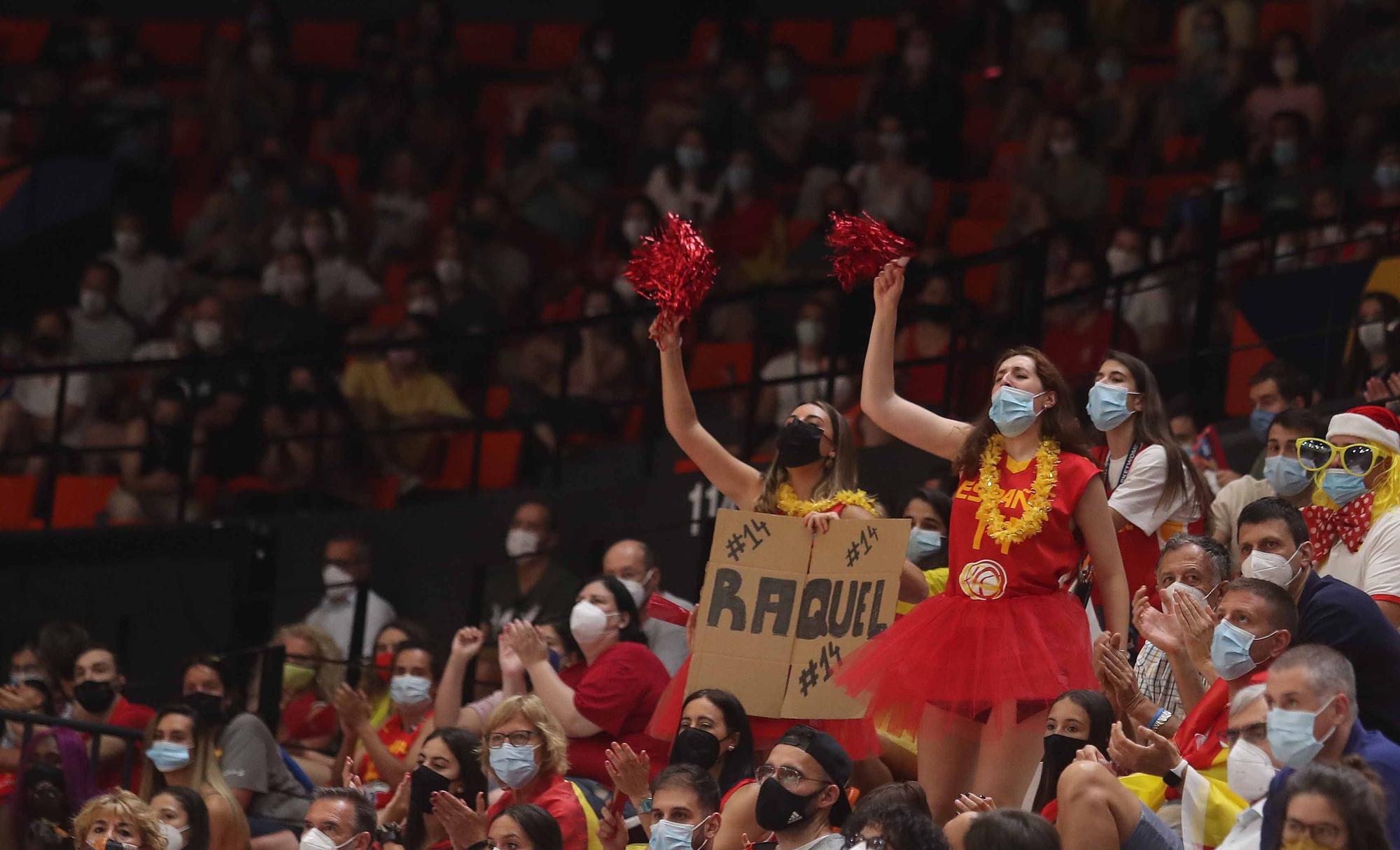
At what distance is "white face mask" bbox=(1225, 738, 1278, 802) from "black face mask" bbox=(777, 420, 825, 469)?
185 centimetres

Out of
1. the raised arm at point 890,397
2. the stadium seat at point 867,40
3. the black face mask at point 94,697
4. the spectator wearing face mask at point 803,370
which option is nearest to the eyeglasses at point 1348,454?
the raised arm at point 890,397

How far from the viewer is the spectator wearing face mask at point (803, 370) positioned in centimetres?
1064

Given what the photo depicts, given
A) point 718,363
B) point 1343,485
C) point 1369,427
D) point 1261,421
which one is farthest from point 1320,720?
point 718,363

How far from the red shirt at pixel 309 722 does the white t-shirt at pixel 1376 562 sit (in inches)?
164

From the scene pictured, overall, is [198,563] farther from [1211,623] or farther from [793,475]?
[1211,623]

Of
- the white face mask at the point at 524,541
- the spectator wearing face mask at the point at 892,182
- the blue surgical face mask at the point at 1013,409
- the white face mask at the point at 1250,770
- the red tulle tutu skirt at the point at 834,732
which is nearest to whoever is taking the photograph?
Result: the white face mask at the point at 1250,770

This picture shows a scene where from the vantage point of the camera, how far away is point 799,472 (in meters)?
6.66

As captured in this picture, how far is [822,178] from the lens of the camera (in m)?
12.8

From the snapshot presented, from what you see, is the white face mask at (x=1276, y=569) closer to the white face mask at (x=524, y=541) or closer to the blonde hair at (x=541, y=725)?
the blonde hair at (x=541, y=725)

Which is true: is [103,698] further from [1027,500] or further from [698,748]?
[1027,500]

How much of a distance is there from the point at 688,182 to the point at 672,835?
7556 mm

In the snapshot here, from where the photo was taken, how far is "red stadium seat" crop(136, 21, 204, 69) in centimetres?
1586

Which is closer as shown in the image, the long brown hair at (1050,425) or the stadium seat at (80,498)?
the long brown hair at (1050,425)

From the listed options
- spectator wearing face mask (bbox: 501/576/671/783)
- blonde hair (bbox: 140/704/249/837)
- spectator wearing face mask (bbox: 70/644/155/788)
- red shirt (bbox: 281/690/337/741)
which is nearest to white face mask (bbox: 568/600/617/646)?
spectator wearing face mask (bbox: 501/576/671/783)
